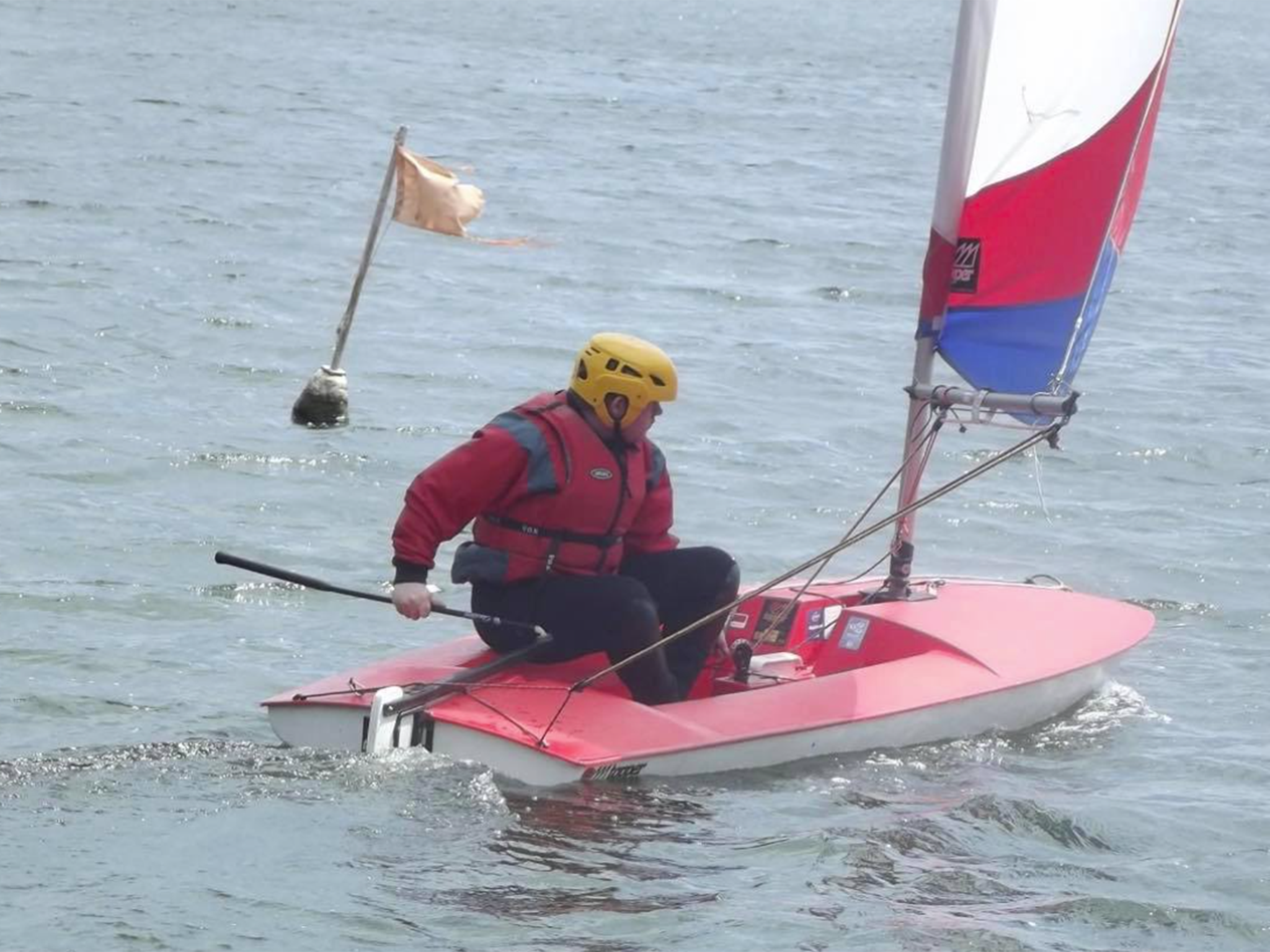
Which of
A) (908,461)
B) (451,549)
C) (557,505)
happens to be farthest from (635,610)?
(451,549)

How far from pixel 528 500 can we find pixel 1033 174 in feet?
6.65

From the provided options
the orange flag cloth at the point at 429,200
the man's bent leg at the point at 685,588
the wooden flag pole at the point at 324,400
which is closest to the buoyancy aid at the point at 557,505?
the man's bent leg at the point at 685,588

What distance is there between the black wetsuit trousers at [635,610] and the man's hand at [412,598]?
278 mm

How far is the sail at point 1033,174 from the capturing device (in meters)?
6.61

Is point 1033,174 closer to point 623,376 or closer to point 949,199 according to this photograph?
point 949,199

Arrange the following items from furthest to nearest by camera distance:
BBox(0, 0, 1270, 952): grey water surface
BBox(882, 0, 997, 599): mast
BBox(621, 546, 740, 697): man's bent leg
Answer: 1. BBox(882, 0, 997, 599): mast
2. BBox(621, 546, 740, 697): man's bent leg
3. BBox(0, 0, 1270, 952): grey water surface

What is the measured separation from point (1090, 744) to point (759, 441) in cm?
429

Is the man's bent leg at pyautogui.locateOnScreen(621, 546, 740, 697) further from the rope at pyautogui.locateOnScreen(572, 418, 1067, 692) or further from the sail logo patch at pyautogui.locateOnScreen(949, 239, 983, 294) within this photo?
the sail logo patch at pyautogui.locateOnScreen(949, 239, 983, 294)

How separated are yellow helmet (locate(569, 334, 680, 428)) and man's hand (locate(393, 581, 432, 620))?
64 centimetres

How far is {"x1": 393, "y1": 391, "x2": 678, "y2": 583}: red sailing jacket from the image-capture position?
5512 millimetres

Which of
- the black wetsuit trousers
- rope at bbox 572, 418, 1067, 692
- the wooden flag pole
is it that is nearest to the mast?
rope at bbox 572, 418, 1067, 692

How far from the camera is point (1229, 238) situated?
58.9ft

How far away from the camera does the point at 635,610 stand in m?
5.64

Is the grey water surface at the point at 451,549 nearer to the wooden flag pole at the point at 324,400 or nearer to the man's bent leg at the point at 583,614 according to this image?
the wooden flag pole at the point at 324,400
